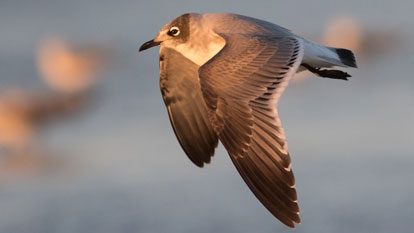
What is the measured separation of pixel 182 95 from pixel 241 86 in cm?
133

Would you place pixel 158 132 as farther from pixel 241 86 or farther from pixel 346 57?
pixel 241 86

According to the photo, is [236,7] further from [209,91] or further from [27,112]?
[209,91]

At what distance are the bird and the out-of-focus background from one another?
A: 902 millimetres

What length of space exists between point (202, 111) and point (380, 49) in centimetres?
365

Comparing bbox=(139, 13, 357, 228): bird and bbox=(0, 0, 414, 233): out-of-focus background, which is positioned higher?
bbox=(139, 13, 357, 228): bird

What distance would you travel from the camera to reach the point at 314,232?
31.4 ft

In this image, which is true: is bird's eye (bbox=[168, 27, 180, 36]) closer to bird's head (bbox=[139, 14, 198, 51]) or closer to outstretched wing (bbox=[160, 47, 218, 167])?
bird's head (bbox=[139, 14, 198, 51])

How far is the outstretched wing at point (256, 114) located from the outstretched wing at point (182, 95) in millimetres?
957

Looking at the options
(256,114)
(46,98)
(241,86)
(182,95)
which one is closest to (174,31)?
(182,95)

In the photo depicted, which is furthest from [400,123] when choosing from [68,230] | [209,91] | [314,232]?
[209,91]

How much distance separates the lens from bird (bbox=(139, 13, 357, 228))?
7.62 m

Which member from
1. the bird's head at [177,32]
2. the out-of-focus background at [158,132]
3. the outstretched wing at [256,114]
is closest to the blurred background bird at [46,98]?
the out-of-focus background at [158,132]

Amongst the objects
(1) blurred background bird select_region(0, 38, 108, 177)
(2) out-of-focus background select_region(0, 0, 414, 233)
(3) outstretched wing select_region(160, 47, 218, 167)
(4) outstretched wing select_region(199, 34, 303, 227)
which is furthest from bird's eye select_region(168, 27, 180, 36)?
(1) blurred background bird select_region(0, 38, 108, 177)

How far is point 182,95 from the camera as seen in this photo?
9203mm
